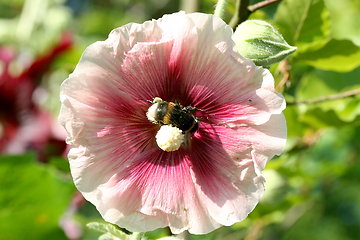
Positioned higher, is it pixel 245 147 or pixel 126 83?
pixel 126 83

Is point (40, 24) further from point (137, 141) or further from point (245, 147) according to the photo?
point (245, 147)

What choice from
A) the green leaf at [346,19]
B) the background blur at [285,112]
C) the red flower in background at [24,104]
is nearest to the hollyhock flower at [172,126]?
the background blur at [285,112]

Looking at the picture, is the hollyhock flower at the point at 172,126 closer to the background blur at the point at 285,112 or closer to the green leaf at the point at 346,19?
the background blur at the point at 285,112

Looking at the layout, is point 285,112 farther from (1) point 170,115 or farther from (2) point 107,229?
(2) point 107,229

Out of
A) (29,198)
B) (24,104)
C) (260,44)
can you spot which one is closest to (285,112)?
(260,44)

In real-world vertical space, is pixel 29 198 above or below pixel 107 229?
below

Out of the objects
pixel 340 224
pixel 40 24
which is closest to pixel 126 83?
pixel 40 24

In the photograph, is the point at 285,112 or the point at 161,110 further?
the point at 285,112
